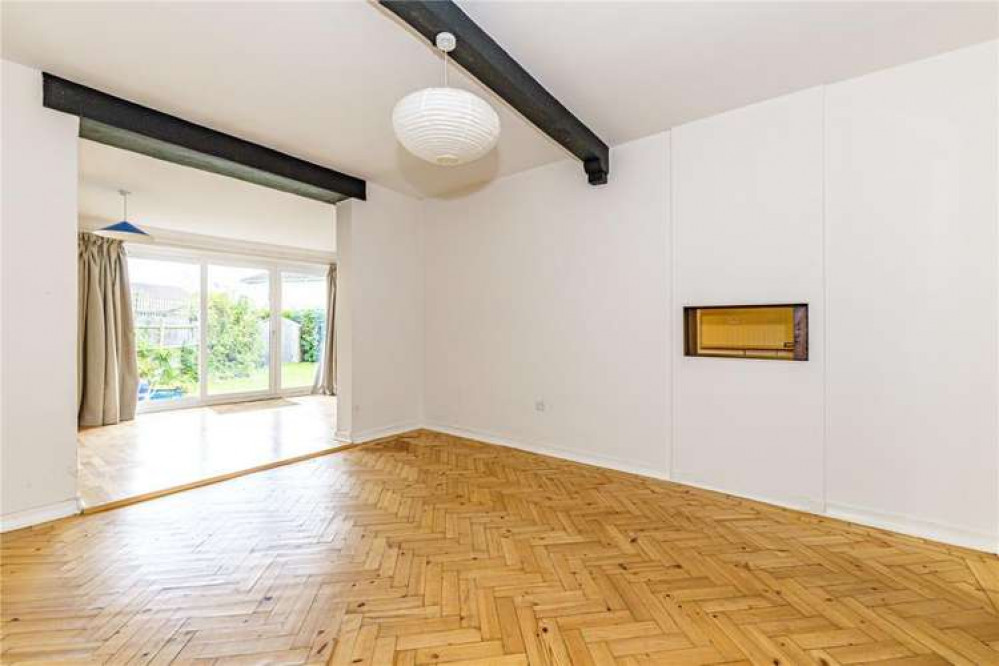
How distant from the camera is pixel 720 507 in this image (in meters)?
2.79

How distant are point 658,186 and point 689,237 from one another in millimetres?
478

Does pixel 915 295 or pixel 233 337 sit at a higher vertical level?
pixel 915 295

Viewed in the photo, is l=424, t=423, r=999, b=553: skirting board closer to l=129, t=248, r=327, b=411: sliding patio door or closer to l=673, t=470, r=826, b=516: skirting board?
l=673, t=470, r=826, b=516: skirting board

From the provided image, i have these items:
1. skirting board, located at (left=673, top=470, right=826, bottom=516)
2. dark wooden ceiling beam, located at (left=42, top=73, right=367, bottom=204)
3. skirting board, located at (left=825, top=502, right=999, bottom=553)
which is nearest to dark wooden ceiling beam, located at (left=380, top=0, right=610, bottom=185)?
dark wooden ceiling beam, located at (left=42, top=73, right=367, bottom=204)

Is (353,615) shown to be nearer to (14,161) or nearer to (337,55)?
(337,55)

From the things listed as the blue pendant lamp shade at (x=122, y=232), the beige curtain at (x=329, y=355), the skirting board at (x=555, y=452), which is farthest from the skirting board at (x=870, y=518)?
the beige curtain at (x=329, y=355)

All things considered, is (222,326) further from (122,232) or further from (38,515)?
(38,515)

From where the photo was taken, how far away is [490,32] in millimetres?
2191

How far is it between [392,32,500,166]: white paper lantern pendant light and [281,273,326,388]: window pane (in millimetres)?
6258

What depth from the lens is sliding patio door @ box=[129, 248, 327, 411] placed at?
19.8 ft

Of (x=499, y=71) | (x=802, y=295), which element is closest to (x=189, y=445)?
(x=499, y=71)

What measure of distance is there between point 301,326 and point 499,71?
21.2 ft

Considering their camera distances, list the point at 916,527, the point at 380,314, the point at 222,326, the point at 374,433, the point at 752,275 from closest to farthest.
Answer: the point at 916,527
the point at 752,275
the point at 374,433
the point at 380,314
the point at 222,326

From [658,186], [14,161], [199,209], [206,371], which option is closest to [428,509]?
[658,186]
